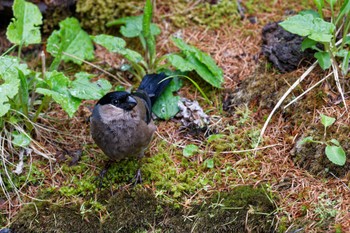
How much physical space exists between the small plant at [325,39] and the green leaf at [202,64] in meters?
0.74

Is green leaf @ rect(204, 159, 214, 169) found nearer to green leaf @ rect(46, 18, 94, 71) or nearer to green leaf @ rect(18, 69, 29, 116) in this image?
green leaf @ rect(18, 69, 29, 116)

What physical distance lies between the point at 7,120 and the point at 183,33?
2.32 metres

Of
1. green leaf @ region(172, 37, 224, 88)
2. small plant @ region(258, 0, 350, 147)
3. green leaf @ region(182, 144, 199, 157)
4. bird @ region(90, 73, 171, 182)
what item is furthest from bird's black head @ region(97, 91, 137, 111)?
small plant @ region(258, 0, 350, 147)

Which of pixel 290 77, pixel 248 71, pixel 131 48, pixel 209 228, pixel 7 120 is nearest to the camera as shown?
pixel 209 228

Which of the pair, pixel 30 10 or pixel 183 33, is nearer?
pixel 30 10

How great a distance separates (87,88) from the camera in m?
5.10

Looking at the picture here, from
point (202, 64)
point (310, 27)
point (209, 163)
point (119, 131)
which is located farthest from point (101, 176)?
point (310, 27)

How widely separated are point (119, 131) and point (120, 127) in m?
0.04

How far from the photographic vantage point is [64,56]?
580cm

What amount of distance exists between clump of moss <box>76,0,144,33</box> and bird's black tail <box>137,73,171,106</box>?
3.54 feet

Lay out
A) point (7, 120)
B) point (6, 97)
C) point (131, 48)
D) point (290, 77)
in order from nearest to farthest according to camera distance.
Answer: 1. point (6, 97)
2. point (7, 120)
3. point (290, 77)
4. point (131, 48)

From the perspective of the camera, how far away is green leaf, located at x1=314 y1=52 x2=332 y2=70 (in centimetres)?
498

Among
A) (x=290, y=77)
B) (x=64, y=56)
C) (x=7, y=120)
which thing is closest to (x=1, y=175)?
(x=7, y=120)

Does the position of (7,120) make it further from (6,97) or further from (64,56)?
(64,56)
